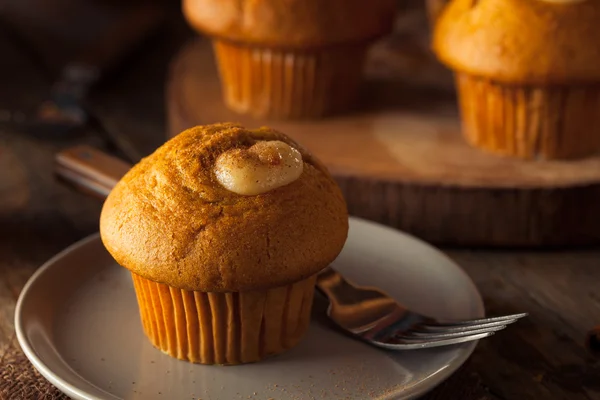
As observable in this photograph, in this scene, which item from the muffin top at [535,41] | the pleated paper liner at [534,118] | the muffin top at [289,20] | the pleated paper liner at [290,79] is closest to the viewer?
the muffin top at [535,41]

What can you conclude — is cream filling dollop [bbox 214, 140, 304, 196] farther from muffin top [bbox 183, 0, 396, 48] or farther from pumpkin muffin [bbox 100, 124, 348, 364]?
Result: muffin top [bbox 183, 0, 396, 48]

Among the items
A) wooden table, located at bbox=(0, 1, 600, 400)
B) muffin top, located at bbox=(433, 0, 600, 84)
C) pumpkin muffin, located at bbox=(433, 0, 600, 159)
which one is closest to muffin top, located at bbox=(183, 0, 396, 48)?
pumpkin muffin, located at bbox=(433, 0, 600, 159)

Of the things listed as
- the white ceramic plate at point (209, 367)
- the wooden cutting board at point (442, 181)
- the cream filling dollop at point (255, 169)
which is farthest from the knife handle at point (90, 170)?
the wooden cutting board at point (442, 181)

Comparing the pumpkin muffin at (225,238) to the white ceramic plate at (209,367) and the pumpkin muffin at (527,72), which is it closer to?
the white ceramic plate at (209,367)

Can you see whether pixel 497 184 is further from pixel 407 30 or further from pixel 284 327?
pixel 407 30

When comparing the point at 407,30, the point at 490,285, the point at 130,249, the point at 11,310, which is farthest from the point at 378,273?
the point at 407,30

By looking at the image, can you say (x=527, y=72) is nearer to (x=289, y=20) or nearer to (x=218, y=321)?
(x=289, y=20)
